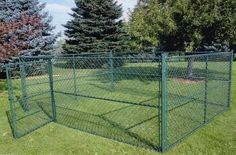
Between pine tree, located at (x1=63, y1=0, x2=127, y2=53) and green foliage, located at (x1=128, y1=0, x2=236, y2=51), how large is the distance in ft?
24.3

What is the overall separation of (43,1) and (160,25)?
9896 millimetres

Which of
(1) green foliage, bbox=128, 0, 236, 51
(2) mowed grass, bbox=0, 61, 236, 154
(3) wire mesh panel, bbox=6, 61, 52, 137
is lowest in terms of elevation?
(2) mowed grass, bbox=0, 61, 236, 154

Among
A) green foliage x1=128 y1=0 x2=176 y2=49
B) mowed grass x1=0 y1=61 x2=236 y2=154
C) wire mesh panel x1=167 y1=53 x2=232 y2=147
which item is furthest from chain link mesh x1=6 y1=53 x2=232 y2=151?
green foliage x1=128 y1=0 x2=176 y2=49

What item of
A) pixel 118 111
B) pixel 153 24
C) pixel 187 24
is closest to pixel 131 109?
pixel 118 111

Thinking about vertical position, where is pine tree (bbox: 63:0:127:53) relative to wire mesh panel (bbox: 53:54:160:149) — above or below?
above

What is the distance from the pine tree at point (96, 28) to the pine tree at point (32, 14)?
2.21 meters

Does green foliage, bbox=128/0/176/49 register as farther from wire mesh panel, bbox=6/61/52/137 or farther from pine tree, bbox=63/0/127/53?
pine tree, bbox=63/0/127/53

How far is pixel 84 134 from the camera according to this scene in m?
6.79

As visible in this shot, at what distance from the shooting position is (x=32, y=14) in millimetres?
18625

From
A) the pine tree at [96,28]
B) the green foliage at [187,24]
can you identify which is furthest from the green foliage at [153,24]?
the pine tree at [96,28]

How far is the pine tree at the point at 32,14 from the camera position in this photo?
57.3ft

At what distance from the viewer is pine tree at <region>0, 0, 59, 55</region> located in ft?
57.3

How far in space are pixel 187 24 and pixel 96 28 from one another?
9918 millimetres

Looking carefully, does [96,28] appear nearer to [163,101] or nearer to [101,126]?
[101,126]
